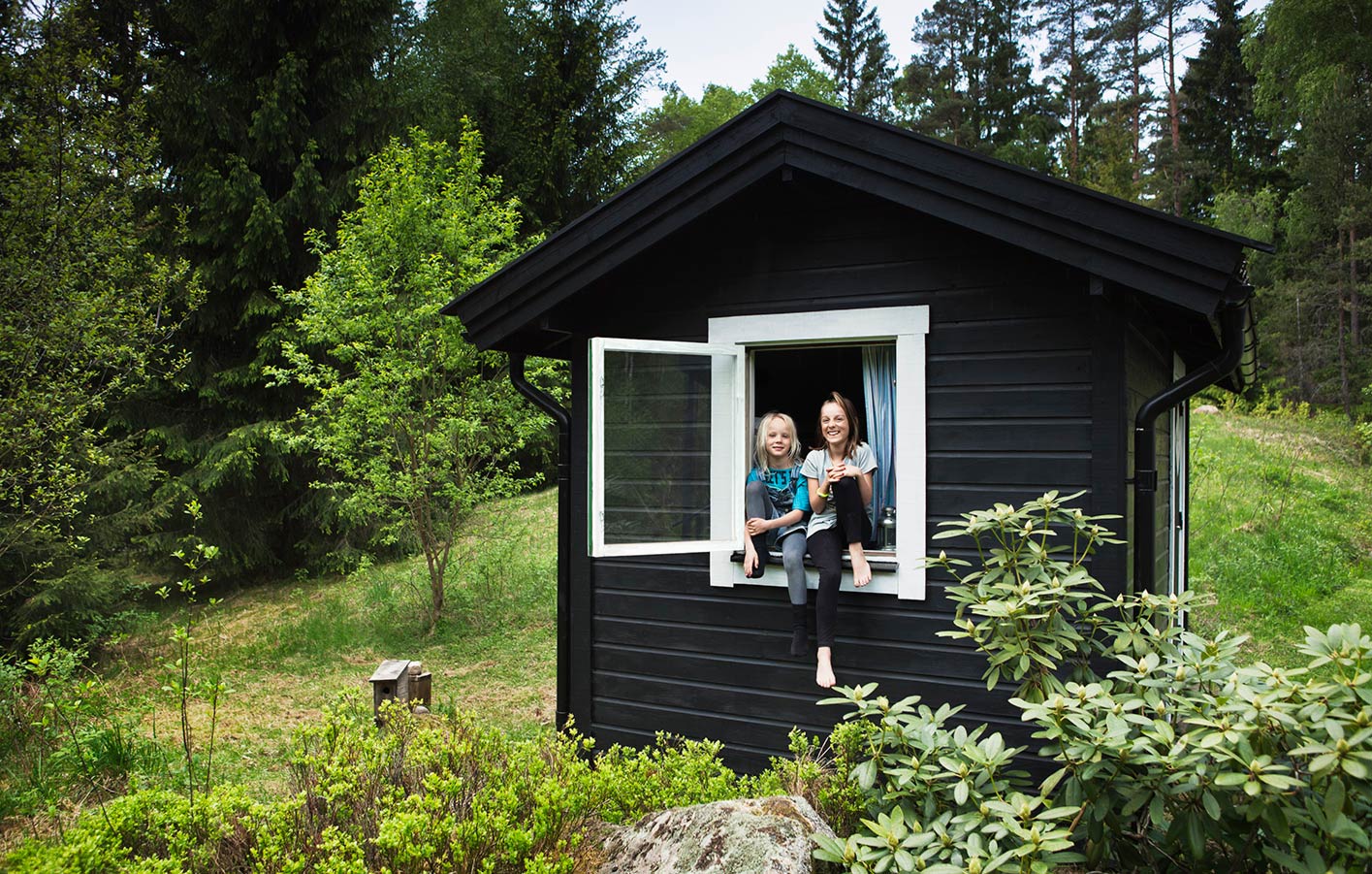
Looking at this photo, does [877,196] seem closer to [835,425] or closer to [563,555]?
[835,425]

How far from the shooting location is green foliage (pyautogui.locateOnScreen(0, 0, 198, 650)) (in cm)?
658

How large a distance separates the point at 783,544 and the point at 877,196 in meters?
1.88

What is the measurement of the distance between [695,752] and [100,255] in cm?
691

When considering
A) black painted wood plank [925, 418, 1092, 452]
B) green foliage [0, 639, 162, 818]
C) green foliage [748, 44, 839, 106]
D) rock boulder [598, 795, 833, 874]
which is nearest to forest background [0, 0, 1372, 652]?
green foliage [0, 639, 162, 818]

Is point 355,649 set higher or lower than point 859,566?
lower

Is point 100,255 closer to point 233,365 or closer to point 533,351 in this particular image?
point 533,351

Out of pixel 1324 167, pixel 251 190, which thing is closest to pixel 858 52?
pixel 1324 167

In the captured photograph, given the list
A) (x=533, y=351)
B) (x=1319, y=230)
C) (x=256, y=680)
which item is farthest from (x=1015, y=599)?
(x=1319, y=230)

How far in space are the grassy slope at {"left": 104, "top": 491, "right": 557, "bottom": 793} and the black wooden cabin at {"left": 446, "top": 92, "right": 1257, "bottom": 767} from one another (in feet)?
7.61

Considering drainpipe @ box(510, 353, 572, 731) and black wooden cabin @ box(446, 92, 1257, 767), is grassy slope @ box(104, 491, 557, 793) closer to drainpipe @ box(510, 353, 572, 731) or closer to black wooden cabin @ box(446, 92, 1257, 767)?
drainpipe @ box(510, 353, 572, 731)

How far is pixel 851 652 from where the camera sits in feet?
15.1

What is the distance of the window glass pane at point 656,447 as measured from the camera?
14.9 ft

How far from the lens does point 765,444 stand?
489 centimetres

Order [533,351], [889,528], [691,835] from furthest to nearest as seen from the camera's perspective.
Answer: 1. [533,351]
2. [889,528]
3. [691,835]
